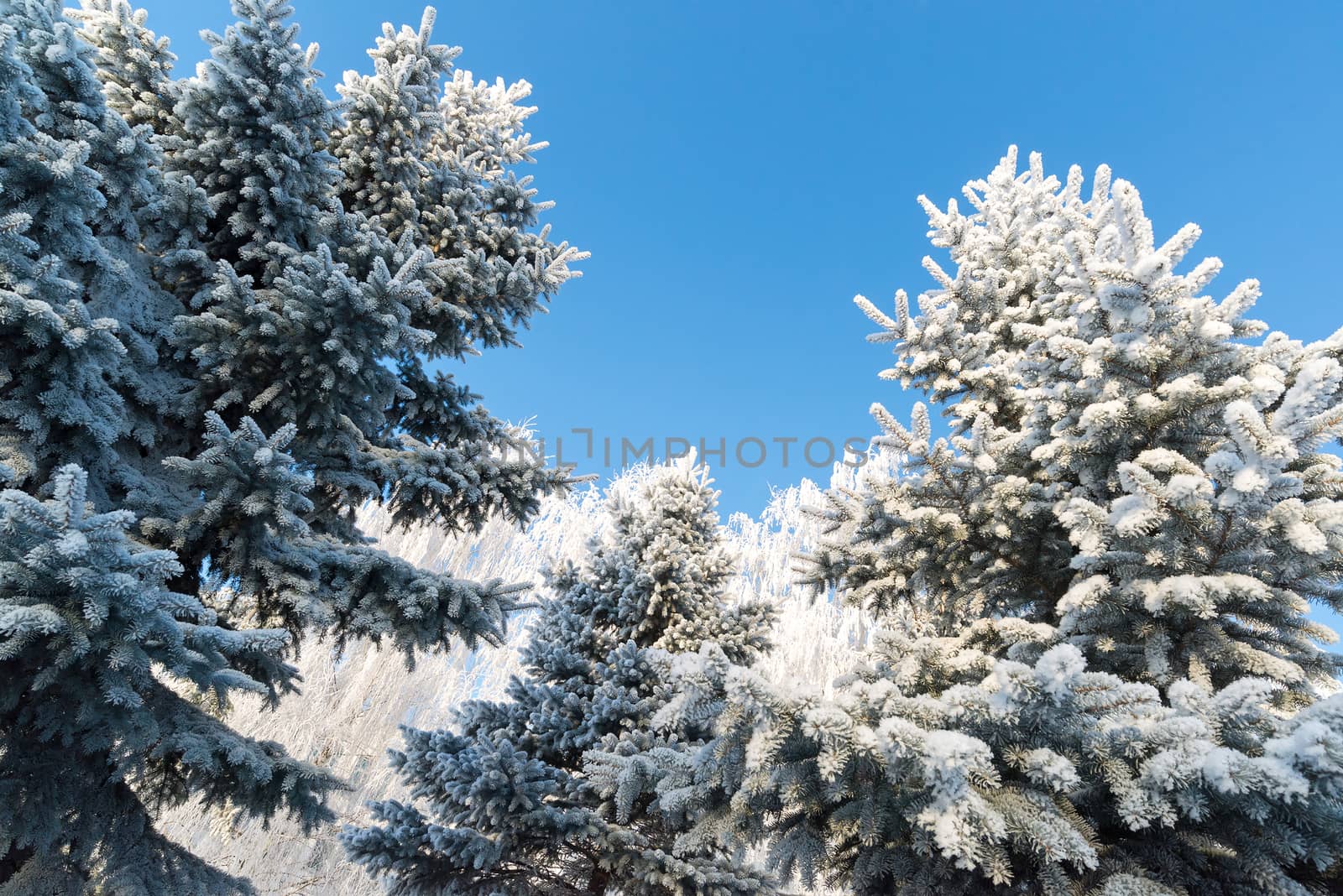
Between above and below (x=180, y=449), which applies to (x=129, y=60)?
above

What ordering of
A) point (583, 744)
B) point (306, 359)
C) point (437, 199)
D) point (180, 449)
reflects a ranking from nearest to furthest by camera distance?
point (306, 359) → point (180, 449) → point (583, 744) → point (437, 199)

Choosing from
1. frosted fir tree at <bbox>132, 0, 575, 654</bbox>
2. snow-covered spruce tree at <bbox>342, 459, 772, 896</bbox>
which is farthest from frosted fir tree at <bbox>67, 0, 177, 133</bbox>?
snow-covered spruce tree at <bbox>342, 459, 772, 896</bbox>

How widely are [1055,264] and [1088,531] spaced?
2638mm

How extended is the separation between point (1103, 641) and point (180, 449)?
18.5ft

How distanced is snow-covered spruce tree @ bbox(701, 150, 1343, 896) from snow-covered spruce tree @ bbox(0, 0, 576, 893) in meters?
2.44

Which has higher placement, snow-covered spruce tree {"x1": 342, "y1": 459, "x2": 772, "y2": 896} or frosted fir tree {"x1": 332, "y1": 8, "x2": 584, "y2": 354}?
frosted fir tree {"x1": 332, "y1": 8, "x2": 584, "y2": 354}

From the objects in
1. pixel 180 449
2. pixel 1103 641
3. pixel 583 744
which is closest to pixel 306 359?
pixel 180 449

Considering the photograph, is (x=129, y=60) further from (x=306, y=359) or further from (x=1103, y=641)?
(x=1103, y=641)

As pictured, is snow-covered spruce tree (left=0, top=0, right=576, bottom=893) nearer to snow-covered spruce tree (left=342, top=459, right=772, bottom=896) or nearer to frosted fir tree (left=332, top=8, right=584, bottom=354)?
frosted fir tree (left=332, top=8, right=584, bottom=354)

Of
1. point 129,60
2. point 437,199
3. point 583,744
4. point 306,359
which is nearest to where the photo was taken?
point 306,359

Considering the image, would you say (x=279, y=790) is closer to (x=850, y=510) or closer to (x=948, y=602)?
(x=850, y=510)

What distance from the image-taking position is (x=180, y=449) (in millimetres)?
4434

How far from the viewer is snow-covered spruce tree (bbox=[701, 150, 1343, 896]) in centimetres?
175

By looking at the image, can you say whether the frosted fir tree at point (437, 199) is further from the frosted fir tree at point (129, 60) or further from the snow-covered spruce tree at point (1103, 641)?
the snow-covered spruce tree at point (1103, 641)
